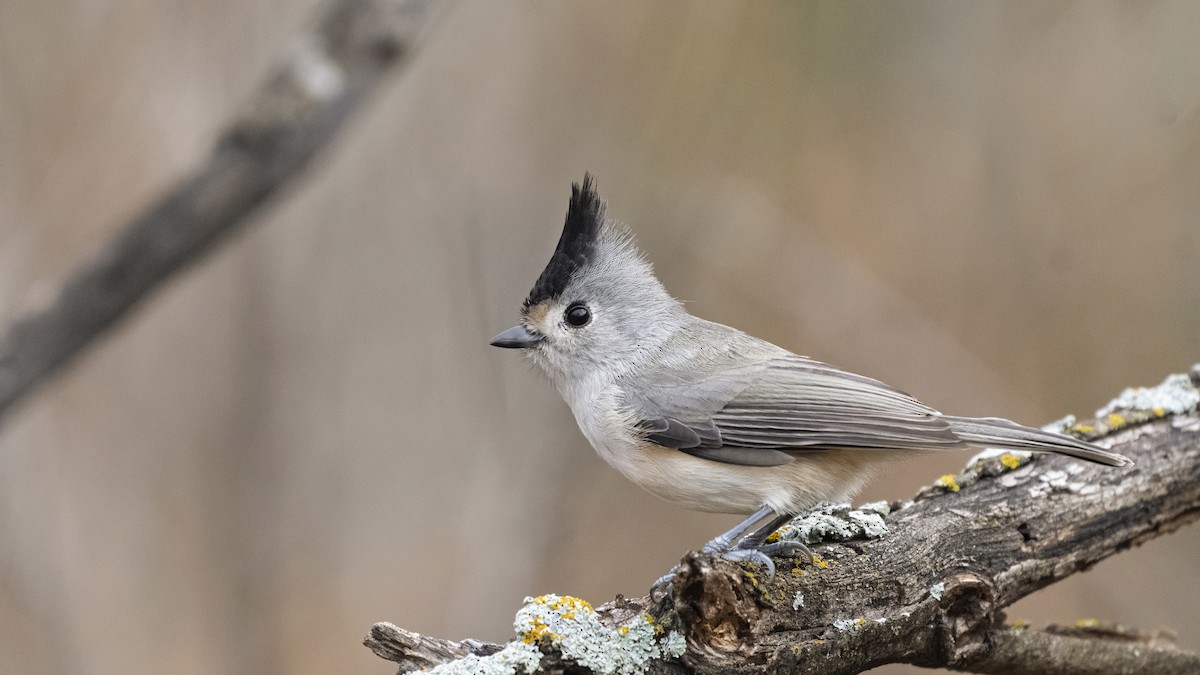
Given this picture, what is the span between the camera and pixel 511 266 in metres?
4.71

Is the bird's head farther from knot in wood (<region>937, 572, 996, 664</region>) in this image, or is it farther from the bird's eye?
knot in wood (<region>937, 572, 996, 664</region>)

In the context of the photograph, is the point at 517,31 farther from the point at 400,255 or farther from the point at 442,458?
the point at 442,458

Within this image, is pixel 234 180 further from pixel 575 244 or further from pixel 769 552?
pixel 769 552

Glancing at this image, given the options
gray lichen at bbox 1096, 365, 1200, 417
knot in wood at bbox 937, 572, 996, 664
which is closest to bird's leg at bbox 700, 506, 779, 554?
knot in wood at bbox 937, 572, 996, 664

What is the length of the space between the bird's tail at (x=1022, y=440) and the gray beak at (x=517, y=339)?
48.1 inches

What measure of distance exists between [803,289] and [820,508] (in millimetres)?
2290

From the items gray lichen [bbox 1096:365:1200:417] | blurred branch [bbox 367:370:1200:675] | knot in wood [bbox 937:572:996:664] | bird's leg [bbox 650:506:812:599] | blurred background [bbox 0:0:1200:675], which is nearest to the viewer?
blurred branch [bbox 367:370:1200:675]

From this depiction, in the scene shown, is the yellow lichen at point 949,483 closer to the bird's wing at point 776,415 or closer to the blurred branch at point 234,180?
the bird's wing at point 776,415

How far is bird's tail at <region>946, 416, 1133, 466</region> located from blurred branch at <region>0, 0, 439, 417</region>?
219cm

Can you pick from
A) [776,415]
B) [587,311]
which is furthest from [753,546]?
[587,311]

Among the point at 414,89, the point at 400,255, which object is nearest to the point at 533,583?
the point at 400,255

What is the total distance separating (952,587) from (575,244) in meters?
1.43

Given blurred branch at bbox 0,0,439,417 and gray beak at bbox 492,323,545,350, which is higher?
blurred branch at bbox 0,0,439,417

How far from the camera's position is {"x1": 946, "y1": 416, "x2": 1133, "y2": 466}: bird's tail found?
2396mm
